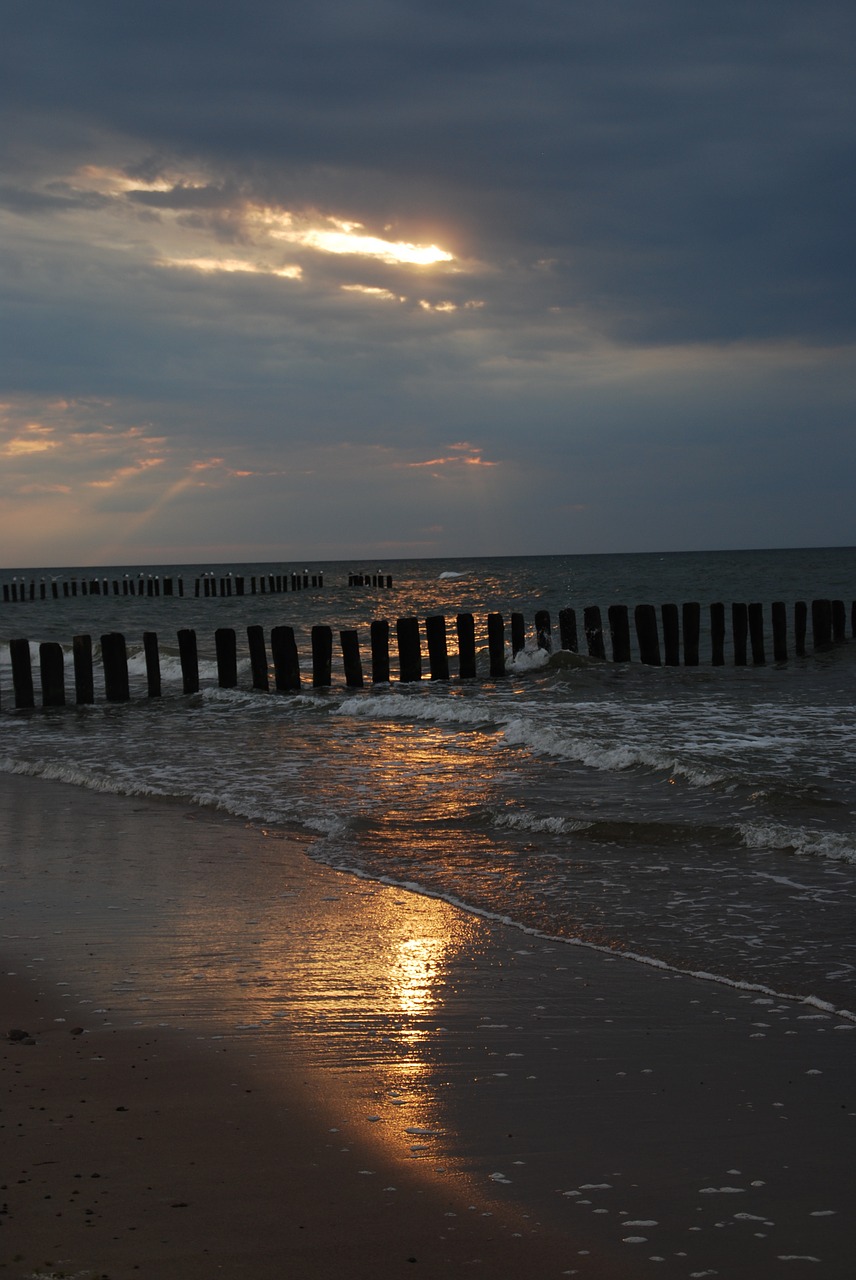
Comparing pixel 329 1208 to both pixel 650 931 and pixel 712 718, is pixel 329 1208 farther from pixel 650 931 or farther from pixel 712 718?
pixel 712 718

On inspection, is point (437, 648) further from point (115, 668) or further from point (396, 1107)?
point (396, 1107)

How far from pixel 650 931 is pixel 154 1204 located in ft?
10.4

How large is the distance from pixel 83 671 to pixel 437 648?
5802mm

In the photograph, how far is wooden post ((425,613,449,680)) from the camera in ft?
64.7

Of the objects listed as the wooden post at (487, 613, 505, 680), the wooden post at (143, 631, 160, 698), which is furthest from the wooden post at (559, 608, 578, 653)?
the wooden post at (143, 631, 160, 698)

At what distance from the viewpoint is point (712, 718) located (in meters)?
13.9

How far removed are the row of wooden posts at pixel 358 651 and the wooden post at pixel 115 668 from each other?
0.01 metres

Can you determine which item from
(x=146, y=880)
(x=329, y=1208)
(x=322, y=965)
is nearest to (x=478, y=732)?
(x=146, y=880)

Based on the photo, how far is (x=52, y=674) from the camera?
17141 mm

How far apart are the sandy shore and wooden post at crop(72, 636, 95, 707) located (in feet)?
39.0

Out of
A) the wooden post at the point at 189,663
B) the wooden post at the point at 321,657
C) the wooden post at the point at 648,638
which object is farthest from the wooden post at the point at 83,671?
the wooden post at the point at 648,638

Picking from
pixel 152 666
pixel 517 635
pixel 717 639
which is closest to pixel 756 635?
pixel 717 639

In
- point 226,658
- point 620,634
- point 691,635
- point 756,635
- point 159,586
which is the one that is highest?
point 159,586

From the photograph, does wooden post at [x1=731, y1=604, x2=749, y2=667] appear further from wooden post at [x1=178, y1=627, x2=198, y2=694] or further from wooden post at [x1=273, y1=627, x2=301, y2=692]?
wooden post at [x1=178, y1=627, x2=198, y2=694]
